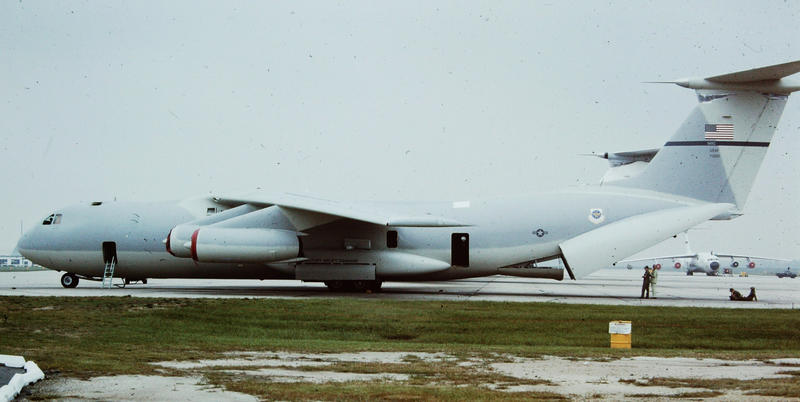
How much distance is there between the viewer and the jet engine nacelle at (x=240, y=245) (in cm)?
2695

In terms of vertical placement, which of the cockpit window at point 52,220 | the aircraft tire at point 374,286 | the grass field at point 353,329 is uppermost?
the cockpit window at point 52,220

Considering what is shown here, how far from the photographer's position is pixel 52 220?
Answer: 31.2 metres

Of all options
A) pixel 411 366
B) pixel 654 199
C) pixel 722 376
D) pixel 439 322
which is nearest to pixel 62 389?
pixel 411 366

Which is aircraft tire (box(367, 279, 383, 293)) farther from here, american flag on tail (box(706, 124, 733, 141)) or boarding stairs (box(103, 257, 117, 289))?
american flag on tail (box(706, 124, 733, 141))

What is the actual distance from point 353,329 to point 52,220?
17.4 meters

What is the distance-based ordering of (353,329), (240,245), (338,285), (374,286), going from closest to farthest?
1. (353,329)
2. (240,245)
3. (338,285)
4. (374,286)

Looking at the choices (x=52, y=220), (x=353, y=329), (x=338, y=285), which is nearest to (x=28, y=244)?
(x=52, y=220)

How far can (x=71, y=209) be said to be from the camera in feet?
102

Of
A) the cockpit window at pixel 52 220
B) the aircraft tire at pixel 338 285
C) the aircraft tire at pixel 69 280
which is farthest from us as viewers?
the aircraft tire at pixel 69 280

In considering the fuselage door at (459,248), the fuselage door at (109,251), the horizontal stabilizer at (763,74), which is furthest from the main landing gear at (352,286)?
the horizontal stabilizer at (763,74)

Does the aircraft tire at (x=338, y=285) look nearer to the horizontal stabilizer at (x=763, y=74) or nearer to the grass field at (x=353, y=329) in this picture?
the grass field at (x=353, y=329)

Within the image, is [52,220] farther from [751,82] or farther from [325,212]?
[751,82]

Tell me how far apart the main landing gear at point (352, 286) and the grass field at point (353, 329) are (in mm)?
6242

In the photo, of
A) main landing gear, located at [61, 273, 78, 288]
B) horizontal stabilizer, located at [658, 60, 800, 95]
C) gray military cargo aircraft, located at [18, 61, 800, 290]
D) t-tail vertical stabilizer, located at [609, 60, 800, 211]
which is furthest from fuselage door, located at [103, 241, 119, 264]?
horizontal stabilizer, located at [658, 60, 800, 95]
